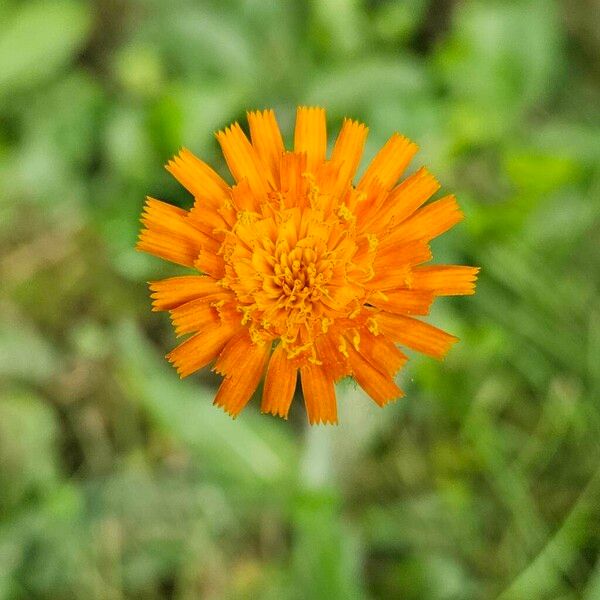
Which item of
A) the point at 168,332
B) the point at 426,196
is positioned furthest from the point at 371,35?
the point at 426,196

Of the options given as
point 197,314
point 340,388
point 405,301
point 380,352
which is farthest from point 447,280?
point 340,388

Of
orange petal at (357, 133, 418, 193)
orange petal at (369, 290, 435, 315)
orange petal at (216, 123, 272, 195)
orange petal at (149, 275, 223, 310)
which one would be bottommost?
orange petal at (369, 290, 435, 315)

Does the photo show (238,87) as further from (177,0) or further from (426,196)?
(426,196)

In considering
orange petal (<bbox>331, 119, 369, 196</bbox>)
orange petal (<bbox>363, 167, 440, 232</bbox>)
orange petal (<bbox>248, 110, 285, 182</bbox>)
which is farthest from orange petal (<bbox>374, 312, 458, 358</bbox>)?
orange petal (<bbox>248, 110, 285, 182</bbox>)

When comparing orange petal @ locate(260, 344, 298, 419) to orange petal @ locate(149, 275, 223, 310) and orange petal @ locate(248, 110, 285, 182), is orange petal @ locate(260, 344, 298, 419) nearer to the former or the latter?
orange petal @ locate(149, 275, 223, 310)

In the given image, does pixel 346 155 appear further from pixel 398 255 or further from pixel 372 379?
pixel 372 379

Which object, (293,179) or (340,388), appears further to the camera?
(340,388)

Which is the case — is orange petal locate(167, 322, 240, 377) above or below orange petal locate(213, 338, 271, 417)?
above
